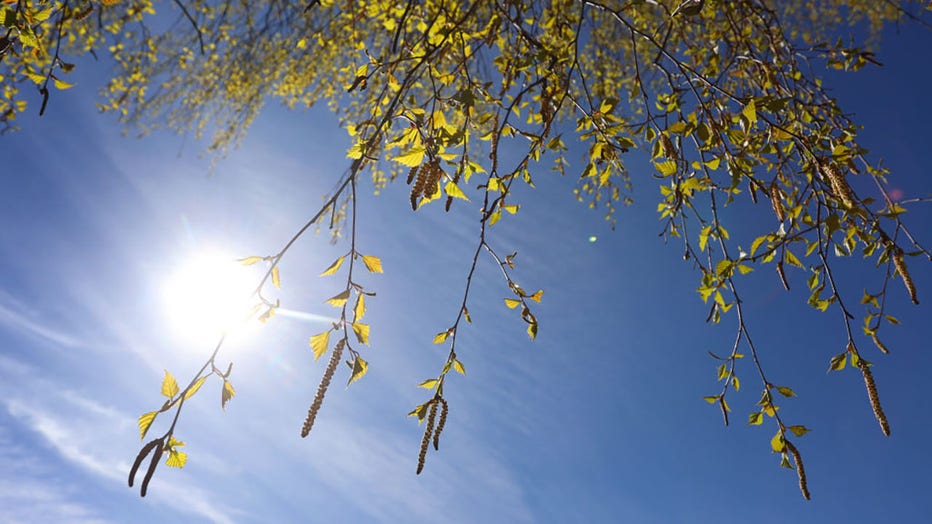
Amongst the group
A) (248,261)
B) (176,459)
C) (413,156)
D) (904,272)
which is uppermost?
(904,272)

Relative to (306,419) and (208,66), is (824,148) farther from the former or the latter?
(208,66)

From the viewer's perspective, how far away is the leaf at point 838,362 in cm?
172

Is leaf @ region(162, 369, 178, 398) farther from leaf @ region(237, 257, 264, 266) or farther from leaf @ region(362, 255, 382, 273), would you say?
leaf @ region(362, 255, 382, 273)

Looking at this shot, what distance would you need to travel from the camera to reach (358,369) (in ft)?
3.98

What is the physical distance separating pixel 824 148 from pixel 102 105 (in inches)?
250

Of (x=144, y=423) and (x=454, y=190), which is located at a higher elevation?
(x=454, y=190)

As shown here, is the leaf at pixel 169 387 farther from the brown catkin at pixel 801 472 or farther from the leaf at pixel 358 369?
Answer: the brown catkin at pixel 801 472

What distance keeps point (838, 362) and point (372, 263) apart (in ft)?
4.86

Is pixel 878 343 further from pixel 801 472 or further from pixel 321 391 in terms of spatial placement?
pixel 321 391

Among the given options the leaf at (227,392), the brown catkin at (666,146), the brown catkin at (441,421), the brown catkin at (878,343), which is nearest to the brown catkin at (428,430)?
the brown catkin at (441,421)

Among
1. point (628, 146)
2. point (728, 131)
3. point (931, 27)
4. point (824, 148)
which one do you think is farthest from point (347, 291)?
point (931, 27)

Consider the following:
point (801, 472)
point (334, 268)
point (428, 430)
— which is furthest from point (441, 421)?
point (801, 472)

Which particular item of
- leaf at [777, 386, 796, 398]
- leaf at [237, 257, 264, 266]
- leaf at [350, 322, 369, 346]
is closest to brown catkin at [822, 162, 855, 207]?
leaf at [777, 386, 796, 398]

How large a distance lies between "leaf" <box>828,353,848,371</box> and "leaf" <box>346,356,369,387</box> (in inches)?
57.2
